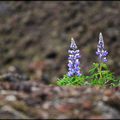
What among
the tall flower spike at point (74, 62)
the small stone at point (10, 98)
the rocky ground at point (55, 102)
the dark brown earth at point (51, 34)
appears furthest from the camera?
the dark brown earth at point (51, 34)

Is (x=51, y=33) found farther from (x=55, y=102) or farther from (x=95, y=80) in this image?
(x=55, y=102)

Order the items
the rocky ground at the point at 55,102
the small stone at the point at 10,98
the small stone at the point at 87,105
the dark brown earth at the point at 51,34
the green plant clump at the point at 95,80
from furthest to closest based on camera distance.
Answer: the dark brown earth at the point at 51,34 → the green plant clump at the point at 95,80 → the small stone at the point at 10,98 → the small stone at the point at 87,105 → the rocky ground at the point at 55,102

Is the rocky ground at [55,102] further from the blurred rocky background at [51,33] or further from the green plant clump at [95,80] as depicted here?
the blurred rocky background at [51,33]

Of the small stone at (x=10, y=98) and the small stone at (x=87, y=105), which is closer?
the small stone at (x=87, y=105)

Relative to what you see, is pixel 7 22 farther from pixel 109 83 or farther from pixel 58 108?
pixel 58 108

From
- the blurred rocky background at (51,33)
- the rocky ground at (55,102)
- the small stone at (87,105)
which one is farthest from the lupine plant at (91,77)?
the blurred rocky background at (51,33)

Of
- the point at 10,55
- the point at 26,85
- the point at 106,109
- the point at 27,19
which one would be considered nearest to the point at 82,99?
the point at 106,109

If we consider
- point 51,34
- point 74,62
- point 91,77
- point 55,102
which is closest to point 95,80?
point 91,77
